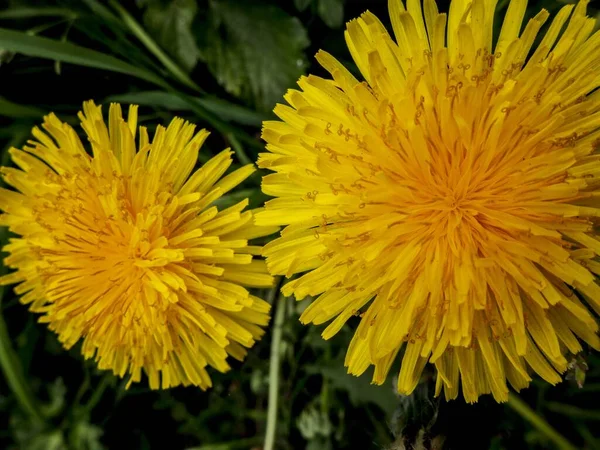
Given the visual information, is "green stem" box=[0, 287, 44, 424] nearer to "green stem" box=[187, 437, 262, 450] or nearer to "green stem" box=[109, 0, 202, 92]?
"green stem" box=[187, 437, 262, 450]

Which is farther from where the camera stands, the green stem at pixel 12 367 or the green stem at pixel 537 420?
the green stem at pixel 12 367

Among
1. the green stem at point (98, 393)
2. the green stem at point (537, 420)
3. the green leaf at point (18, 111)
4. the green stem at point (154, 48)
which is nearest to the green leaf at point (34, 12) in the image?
the green stem at point (154, 48)

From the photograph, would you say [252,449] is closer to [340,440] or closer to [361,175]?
[340,440]

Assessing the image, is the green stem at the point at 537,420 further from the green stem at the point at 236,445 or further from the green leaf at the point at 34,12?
the green leaf at the point at 34,12

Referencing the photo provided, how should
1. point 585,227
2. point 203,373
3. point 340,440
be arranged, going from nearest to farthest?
1. point 585,227
2. point 203,373
3. point 340,440

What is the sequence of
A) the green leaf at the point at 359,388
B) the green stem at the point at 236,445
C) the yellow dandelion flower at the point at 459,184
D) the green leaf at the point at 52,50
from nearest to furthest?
the yellow dandelion flower at the point at 459,184
the green leaf at the point at 52,50
the green leaf at the point at 359,388
the green stem at the point at 236,445

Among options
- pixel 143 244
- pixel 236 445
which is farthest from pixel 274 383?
Answer: pixel 143 244

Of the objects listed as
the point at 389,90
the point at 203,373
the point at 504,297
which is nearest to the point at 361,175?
the point at 389,90
